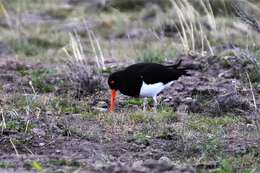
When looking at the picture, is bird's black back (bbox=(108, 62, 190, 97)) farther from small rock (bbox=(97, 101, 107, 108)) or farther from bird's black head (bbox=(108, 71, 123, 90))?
small rock (bbox=(97, 101, 107, 108))

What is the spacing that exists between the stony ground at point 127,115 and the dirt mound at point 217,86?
0.01 m

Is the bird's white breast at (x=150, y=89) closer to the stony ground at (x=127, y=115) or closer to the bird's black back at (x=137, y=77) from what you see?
the bird's black back at (x=137, y=77)

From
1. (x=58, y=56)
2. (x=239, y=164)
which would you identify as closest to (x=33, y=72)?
(x=58, y=56)

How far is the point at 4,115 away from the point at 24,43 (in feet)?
23.7

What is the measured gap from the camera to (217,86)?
10.6 metres

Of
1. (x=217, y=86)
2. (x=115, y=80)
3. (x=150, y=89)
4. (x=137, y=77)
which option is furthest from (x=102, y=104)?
(x=217, y=86)

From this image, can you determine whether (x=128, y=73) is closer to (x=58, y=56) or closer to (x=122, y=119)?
(x=122, y=119)

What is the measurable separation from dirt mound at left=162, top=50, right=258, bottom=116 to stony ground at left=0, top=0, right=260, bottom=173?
0.01 metres

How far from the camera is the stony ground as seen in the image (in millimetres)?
6938

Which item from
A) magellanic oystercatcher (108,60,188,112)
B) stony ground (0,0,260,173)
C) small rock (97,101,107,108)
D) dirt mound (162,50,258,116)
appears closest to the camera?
stony ground (0,0,260,173)

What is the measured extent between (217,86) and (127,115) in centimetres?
212

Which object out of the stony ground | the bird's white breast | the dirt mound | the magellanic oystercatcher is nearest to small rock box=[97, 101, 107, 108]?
the stony ground

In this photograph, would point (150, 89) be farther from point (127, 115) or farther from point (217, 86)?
point (217, 86)

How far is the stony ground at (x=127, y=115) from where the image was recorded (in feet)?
22.8
